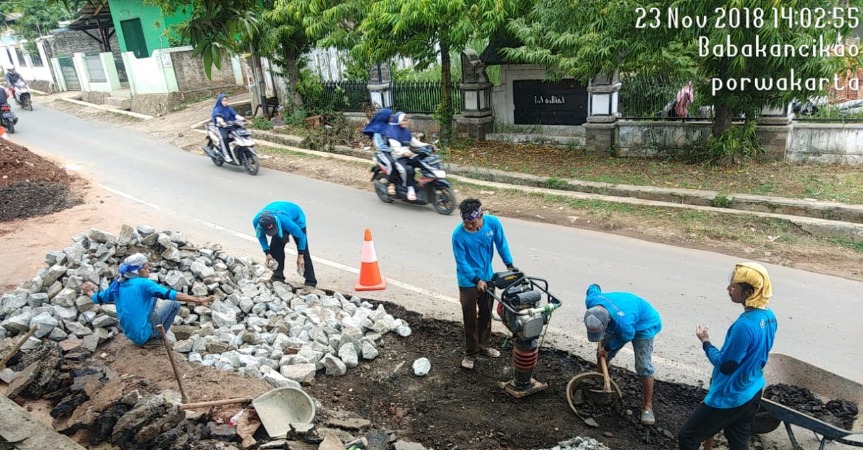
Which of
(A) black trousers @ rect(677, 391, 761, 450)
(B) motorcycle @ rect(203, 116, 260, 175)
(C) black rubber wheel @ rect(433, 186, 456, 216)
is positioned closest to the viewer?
(A) black trousers @ rect(677, 391, 761, 450)

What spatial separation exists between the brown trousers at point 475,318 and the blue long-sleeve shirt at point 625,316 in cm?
117

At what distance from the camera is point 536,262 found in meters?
7.98

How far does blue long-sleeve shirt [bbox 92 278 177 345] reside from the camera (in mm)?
5309

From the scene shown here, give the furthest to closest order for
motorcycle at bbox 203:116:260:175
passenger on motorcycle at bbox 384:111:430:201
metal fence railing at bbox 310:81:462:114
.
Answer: metal fence railing at bbox 310:81:462:114 < motorcycle at bbox 203:116:260:175 < passenger on motorcycle at bbox 384:111:430:201

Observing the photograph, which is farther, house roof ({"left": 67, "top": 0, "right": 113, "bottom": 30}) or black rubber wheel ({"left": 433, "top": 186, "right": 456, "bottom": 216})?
house roof ({"left": 67, "top": 0, "right": 113, "bottom": 30})

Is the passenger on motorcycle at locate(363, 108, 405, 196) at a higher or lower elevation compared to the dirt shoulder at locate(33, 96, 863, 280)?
higher

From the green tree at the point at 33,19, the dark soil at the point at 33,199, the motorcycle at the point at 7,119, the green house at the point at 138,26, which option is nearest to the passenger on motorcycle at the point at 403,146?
the dark soil at the point at 33,199

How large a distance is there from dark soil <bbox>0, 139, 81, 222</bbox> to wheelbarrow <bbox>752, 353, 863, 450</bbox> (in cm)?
1184

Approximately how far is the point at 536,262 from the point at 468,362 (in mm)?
2833

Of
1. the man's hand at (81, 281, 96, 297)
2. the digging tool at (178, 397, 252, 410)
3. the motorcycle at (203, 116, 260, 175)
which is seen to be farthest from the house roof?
the digging tool at (178, 397, 252, 410)

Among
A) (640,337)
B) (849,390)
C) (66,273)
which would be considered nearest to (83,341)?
(66,273)

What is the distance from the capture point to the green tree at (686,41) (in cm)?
887

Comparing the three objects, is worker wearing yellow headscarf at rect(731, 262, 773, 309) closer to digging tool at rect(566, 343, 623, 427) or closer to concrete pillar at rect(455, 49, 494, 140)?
digging tool at rect(566, 343, 623, 427)

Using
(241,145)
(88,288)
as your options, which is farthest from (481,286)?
(241,145)
